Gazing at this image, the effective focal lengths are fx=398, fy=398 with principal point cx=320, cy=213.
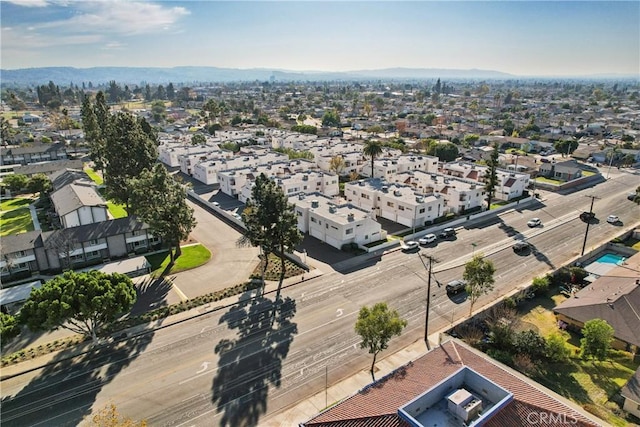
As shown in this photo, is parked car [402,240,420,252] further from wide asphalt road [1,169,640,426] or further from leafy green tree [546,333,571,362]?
leafy green tree [546,333,571,362]

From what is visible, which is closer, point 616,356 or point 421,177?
point 616,356

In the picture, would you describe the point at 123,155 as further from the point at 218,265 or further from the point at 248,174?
the point at 248,174

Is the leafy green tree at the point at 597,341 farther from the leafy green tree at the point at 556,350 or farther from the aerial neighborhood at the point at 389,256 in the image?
the leafy green tree at the point at 556,350

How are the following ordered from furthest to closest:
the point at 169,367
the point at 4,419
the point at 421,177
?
the point at 421,177, the point at 169,367, the point at 4,419

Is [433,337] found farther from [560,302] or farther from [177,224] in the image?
[177,224]

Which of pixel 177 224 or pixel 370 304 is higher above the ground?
pixel 177 224

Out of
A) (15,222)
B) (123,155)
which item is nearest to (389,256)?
(123,155)

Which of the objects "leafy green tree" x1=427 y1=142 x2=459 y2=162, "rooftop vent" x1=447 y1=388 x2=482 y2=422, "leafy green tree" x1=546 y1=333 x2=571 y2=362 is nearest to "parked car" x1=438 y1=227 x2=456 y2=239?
"leafy green tree" x1=546 y1=333 x2=571 y2=362

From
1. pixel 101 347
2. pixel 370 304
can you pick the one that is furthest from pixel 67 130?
pixel 370 304
